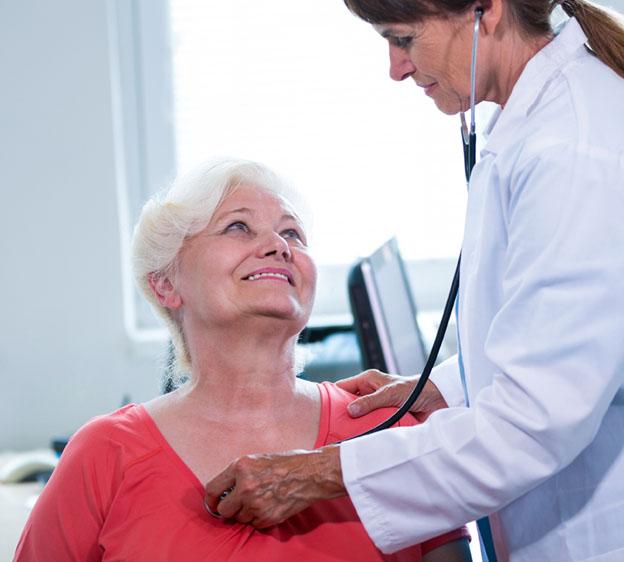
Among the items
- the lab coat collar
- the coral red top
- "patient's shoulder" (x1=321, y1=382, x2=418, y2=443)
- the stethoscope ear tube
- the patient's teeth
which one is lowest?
the coral red top

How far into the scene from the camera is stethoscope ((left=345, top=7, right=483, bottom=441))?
4.16ft

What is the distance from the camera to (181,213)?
1722mm

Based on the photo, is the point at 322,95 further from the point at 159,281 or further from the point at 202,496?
the point at 202,496

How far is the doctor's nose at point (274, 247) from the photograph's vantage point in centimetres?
169

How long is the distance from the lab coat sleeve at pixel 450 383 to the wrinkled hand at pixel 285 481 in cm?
39

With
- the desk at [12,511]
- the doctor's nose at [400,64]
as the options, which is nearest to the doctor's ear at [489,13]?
the doctor's nose at [400,64]

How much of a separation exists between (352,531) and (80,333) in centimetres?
218

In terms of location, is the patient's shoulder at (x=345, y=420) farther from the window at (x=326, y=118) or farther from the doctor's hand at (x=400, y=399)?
the window at (x=326, y=118)

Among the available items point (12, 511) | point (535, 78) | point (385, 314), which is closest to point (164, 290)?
point (385, 314)

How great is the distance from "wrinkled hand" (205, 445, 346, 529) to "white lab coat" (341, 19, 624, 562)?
0.09ft

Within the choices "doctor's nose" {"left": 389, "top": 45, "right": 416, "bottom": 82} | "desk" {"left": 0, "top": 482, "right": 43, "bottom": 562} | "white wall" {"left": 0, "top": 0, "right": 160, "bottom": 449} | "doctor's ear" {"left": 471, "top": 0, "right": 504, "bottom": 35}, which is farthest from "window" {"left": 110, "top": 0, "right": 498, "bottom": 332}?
"doctor's ear" {"left": 471, "top": 0, "right": 504, "bottom": 35}

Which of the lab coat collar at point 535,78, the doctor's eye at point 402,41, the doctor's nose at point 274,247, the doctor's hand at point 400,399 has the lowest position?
the doctor's hand at point 400,399

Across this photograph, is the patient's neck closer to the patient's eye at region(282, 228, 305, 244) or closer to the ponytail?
the patient's eye at region(282, 228, 305, 244)

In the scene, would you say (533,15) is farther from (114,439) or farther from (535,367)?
(114,439)
